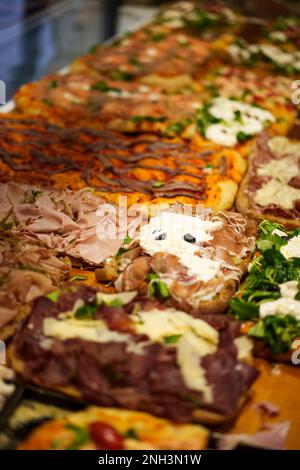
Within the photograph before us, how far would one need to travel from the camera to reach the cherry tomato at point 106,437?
2420 mm

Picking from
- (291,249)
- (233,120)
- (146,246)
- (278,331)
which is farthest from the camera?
(233,120)

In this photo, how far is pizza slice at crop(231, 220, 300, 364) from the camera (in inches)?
121

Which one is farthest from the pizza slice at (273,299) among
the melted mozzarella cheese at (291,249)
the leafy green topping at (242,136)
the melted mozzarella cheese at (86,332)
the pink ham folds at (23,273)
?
the leafy green topping at (242,136)

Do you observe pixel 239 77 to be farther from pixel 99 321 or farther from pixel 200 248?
pixel 99 321

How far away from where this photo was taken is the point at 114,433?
245cm

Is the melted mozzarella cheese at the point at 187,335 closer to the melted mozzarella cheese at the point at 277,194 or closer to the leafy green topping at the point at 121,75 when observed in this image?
the melted mozzarella cheese at the point at 277,194

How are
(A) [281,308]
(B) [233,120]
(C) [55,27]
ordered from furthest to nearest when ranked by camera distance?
(C) [55,27]
(B) [233,120]
(A) [281,308]

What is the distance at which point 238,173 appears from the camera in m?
4.85

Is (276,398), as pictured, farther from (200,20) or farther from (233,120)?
(200,20)

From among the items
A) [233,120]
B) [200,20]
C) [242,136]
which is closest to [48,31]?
[200,20]

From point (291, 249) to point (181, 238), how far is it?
0.71 metres

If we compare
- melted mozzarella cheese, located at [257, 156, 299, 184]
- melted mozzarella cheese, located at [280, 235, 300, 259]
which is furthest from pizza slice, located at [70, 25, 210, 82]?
melted mozzarella cheese, located at [280, 235, 300, 259]

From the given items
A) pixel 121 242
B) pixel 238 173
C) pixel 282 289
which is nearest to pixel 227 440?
pixel 282 289

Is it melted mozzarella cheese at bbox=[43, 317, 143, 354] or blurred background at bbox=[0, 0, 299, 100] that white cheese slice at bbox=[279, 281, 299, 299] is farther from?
blurred background at bbox=[0, 0, 299, 100]
